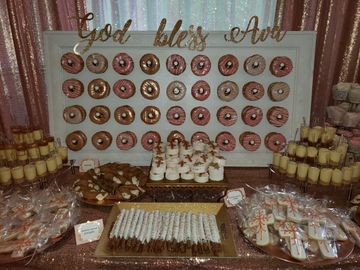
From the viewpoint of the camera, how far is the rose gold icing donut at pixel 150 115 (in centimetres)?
205

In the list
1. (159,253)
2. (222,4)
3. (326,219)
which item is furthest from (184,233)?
(222,4)

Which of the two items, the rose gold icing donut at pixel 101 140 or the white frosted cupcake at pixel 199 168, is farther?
the rose gold icing donut at pixel 101 140

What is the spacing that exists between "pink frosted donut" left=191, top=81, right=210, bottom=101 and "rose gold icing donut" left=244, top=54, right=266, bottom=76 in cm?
27

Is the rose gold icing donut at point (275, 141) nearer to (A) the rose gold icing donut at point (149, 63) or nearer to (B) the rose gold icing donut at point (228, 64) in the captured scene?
(B) the rose gold icing donut at point (228, 64)

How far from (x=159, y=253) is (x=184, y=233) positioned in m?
0.15

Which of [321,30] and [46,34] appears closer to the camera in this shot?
[46,34]

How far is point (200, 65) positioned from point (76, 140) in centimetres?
91

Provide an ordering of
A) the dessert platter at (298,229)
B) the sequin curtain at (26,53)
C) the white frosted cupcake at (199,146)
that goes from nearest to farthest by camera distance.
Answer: the dessert platter at (298,229) → the white frosted cupcake at (199,146) → the sequin curtain at (26,53)

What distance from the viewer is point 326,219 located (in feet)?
4.57

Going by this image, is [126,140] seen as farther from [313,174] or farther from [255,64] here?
[313,174]

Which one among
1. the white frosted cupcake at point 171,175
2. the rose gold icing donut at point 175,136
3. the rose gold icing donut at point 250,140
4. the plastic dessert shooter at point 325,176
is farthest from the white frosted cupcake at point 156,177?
the plastic dessert shooter at point 325,176

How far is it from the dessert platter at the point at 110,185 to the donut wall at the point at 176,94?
12.8 inches

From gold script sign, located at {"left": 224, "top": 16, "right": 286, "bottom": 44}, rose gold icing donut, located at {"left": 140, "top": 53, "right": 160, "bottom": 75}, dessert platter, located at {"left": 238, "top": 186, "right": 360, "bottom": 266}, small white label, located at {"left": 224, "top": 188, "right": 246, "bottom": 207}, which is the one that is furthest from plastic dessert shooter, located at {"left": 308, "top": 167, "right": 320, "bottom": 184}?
rose gold icing donut, located at {"left": 140, "top": 53, "right": 160, "bottom": 75}

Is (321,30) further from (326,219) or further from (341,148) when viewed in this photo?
(326,219)
